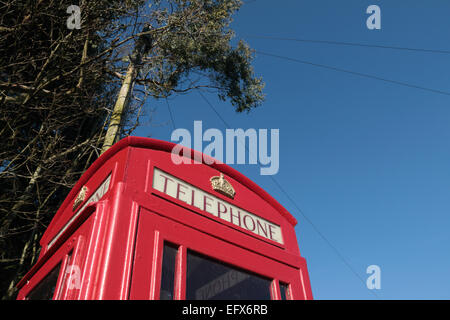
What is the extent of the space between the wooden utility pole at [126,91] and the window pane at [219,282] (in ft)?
7.21

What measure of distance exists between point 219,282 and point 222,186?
675mm

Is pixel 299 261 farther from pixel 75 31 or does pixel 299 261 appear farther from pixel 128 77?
pixel 75 31

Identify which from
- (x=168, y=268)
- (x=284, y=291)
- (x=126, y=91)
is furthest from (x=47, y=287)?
(x=126, y=91)

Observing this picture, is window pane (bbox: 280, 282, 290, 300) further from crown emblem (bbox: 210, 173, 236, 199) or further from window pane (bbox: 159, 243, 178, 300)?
window pane (bbox: 159, 243, 178, 300)

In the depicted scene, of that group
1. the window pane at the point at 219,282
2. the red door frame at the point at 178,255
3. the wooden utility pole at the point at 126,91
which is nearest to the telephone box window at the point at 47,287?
the red door frame at the point at 178,255

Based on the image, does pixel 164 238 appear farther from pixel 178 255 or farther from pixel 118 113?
pixel 118 113

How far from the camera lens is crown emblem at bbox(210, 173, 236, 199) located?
2.23 m

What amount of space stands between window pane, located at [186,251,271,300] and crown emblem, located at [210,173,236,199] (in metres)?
0.56

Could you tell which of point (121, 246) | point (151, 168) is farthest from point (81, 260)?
point (151, 168)

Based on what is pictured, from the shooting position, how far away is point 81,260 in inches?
59.0

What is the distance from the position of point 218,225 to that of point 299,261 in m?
0.86

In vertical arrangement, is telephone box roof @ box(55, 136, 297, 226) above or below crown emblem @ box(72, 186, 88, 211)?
Answer: above

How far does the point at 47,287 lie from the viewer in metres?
1.90

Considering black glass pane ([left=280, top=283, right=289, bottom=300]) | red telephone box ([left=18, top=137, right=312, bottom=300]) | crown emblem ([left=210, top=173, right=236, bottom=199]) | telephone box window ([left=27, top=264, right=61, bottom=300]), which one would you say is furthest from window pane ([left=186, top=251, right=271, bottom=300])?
telephone box window ([left=27, top=264, right=61, bottom=300])
